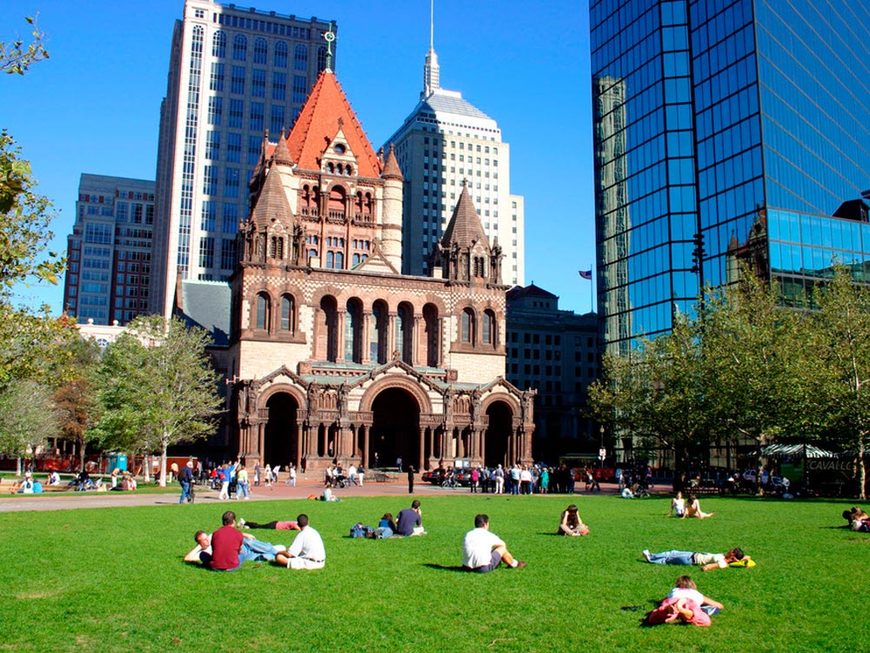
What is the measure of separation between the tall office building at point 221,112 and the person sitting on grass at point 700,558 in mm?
130323

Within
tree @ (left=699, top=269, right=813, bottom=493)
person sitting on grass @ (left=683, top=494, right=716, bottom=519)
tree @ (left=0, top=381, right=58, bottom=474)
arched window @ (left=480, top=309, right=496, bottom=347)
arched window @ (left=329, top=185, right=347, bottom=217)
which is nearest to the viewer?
person sitting on grass @ (left=683, top=494, right=716, bottom=519)

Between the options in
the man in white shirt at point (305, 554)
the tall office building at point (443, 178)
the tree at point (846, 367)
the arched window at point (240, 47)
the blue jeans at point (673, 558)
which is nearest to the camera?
the man in white shirt at point (305, 554)

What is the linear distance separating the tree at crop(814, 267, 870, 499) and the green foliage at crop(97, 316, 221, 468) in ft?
119

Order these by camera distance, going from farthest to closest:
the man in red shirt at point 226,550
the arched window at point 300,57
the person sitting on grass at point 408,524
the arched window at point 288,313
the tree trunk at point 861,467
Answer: the arched window at point 300,57 → the arched window at point 288,313 → the tree trunk at point 861,467 → the person sitting on grass at point 408,524 → the man in red shirt at point 226,550

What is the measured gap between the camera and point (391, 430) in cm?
7244

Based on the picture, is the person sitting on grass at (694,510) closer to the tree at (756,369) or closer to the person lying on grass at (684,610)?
the tree at (756,369)

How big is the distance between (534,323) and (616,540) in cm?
12572

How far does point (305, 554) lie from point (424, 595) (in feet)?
11.8

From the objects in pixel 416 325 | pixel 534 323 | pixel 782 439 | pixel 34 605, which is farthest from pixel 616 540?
pixel 534 323

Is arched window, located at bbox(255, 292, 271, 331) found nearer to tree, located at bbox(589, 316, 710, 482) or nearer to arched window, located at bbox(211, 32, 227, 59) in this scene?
tree, located at bbox(589, 316, 710, 482)

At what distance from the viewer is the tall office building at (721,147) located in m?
73.1

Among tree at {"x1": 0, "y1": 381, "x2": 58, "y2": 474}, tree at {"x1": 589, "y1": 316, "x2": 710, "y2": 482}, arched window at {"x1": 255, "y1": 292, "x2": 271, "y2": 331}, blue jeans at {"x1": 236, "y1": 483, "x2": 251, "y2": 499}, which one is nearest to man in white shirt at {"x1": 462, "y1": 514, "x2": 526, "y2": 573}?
blue jeans at {"x1": 236, "y1": 483, "x2": 251, "y2": 499}

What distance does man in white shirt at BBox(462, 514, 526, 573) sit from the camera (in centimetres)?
1612

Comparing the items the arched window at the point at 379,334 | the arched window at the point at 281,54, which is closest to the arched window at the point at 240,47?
the arched window at the point at 281,54
